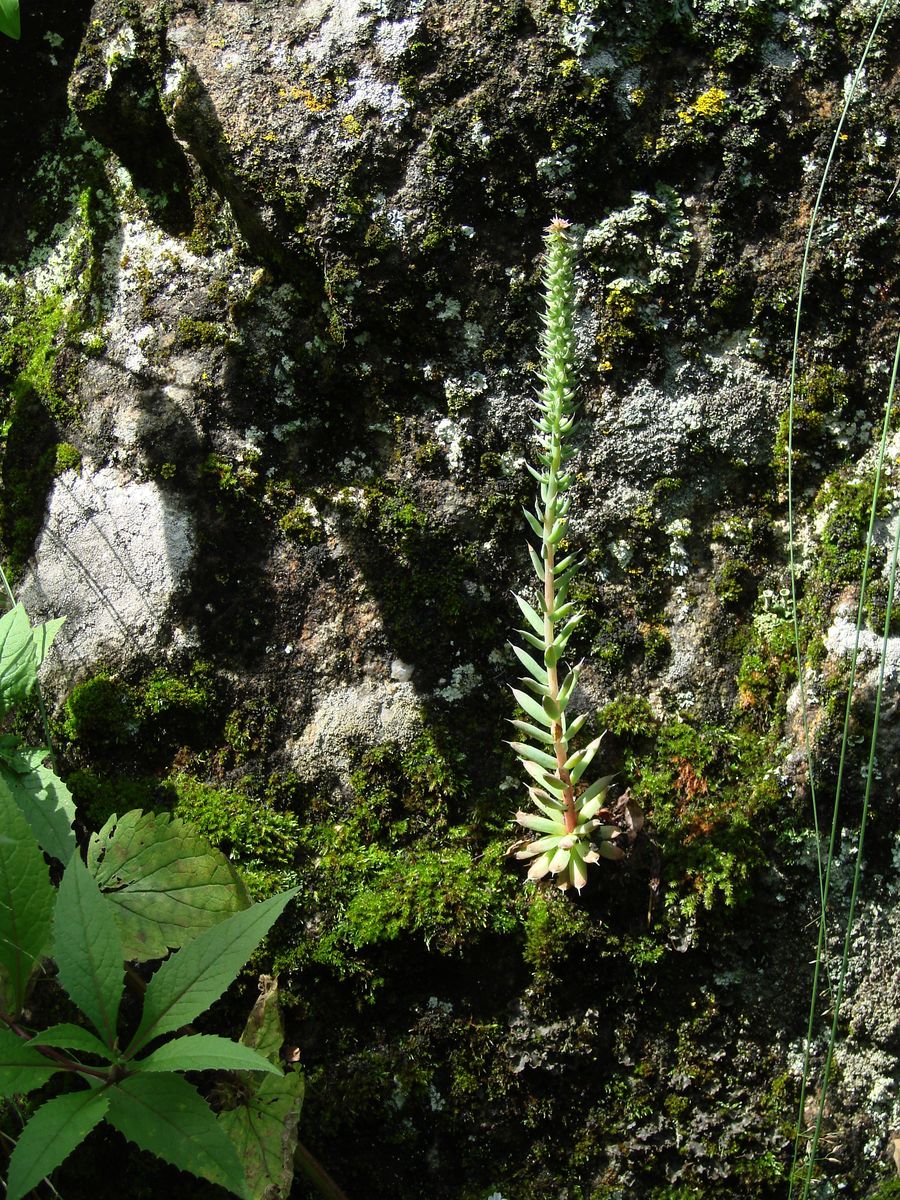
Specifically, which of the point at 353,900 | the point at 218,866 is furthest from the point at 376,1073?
the point at 218,866

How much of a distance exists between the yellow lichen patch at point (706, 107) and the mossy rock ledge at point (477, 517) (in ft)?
0.07

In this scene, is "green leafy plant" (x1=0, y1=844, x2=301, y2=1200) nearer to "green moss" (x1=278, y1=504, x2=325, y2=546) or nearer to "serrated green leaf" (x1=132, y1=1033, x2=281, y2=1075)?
"serrated green leaf" (x1=132, y1=1033, x2=281, y2=1075)

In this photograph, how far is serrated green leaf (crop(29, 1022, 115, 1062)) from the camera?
5.69ft

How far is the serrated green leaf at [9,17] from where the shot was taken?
7.42ft

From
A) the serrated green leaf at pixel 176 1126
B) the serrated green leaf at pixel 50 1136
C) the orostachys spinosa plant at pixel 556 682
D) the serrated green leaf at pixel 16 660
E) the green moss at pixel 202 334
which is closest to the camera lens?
the serrated green leaf at pixel 50 1136

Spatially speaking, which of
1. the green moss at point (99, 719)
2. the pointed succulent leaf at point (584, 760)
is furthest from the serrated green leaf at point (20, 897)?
the pointed succulent leaf at point (584, 760)

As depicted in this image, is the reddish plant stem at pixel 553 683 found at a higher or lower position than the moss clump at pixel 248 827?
higher

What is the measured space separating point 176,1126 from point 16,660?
1.17 meters

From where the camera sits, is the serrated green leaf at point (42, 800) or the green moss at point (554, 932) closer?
the serrated green leaf at point (42, 800)

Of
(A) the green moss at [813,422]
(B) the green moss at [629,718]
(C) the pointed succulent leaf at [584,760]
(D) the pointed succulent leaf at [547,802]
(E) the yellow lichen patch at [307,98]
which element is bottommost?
(D) the pointed succulent leaf at [547,802]

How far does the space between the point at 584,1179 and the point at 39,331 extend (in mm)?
2952

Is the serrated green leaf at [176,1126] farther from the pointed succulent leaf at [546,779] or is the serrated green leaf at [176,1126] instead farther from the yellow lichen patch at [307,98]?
the yellow lichen patch at [307,98]

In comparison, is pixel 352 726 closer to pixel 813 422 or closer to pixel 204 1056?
pixel 204 1056

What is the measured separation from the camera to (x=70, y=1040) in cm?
175
